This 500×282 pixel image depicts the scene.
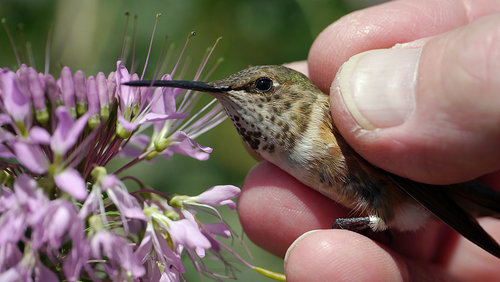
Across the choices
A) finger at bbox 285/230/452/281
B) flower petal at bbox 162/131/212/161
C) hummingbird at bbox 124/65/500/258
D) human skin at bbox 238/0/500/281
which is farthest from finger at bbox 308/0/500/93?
flower petal at bbox 162/131/212/161

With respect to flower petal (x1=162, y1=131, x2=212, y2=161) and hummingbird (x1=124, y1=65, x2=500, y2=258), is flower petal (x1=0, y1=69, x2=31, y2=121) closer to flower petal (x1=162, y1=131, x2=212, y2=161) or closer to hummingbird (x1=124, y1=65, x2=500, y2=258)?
flower petal (x1=162, y1=131, x2=212, y2=161)

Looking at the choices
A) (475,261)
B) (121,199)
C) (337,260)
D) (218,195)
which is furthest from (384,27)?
(121,199)

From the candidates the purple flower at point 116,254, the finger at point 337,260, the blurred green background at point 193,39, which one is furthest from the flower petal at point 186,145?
the blurred green background at point 193,39

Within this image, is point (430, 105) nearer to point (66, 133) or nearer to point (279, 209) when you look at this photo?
point (279, 209)

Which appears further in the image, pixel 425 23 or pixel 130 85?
pixel 425 23

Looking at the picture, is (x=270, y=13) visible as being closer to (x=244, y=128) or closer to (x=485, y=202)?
(x=244, y=128)

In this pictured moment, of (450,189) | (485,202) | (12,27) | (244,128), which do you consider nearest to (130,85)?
(244,128)
